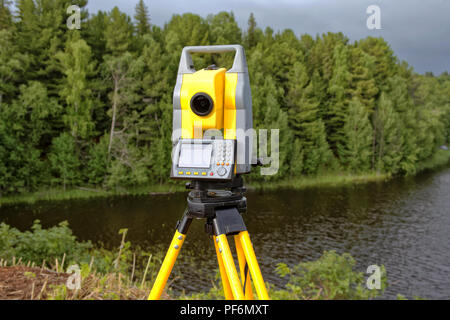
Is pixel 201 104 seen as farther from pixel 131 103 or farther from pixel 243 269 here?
pixel 131 103

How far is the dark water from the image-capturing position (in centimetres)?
1010

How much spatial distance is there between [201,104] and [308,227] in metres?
12.9

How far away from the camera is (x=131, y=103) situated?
19.8 metres

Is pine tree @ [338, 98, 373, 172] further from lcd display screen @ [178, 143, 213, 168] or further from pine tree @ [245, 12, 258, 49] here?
lcd display screen @ [178, 143, 213, 168]

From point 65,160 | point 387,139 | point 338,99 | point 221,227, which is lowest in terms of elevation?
point 65,160

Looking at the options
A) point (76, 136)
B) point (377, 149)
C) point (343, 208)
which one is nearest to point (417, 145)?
point (377, 149)

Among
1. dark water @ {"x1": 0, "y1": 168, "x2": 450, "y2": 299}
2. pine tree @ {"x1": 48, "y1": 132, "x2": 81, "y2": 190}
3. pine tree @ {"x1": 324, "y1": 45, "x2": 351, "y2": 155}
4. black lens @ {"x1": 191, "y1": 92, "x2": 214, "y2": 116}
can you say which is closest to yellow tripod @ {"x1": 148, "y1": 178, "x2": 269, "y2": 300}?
black lens @ {"x1": 191, "y1": 92, "x2": 214, "y2": 116}

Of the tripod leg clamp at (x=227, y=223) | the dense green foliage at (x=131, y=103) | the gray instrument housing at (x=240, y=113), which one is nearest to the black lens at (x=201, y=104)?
the gray instrument housing at (x=240, y=113)

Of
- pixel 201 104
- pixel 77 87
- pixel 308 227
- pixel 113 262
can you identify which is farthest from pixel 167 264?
pixel 77 87

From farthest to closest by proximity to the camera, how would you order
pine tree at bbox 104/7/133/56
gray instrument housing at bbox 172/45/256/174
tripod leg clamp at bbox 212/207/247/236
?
pine tree at bbox 104/7/133/56 → gray instrument housing at bbox 172/45/256/174 → tripod leg clamp at bbox 212/207/247/236

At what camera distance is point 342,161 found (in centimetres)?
2683

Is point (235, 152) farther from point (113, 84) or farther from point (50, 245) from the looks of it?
point (113, 84)

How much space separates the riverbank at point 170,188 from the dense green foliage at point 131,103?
419 millimetres

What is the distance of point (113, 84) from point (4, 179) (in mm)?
7111
